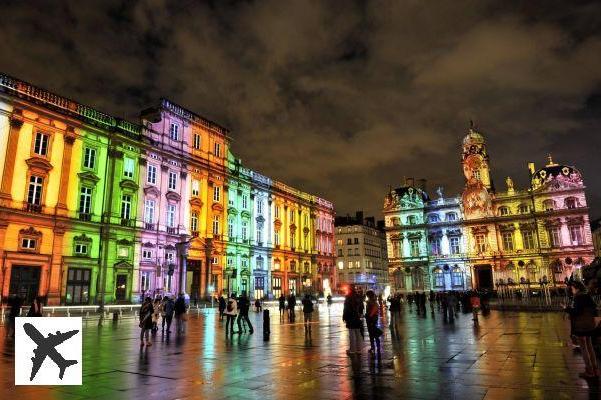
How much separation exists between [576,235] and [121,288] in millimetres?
66286

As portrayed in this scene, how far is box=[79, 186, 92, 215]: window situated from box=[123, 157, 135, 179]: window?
159 inches

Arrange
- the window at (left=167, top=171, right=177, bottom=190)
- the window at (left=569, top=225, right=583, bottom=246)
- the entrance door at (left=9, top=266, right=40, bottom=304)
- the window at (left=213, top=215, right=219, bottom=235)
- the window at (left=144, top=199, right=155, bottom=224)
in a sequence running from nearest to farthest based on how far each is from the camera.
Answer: the entrance door at (left=9, top=266, right=40, bottom=304), the window at (left=144, top=199, right=155, bottom=224), the window at (left=167, top=171, right=177, bottom=190), the window at (left=213, top=215, right=219, bottom=235), the window at (left=569, top=225, right=583, bottom=246)

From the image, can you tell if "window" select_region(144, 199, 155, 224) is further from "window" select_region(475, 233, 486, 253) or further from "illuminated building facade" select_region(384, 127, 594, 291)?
"window" select_region(475, 233, 486, 253)

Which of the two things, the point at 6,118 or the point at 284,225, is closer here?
the point at 6,118

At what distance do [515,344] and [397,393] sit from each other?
26.9 feet

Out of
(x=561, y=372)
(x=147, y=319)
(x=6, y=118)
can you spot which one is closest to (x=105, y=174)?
(x=6, y=118)

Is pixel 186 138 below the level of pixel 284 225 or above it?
above

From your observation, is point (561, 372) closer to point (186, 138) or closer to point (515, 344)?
point (515, 344)

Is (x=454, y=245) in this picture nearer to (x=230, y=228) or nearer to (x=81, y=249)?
(x=230, y=228)

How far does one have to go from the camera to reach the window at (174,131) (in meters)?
47.6

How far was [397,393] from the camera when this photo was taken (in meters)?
7.66

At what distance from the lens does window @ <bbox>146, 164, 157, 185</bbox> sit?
4419cm

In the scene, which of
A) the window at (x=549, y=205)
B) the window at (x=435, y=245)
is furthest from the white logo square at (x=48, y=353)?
the window at (x=435, y=245)

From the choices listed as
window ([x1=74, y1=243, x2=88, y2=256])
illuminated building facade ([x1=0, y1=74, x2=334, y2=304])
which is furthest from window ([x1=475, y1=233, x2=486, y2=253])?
window ([x1=74, y1=243, x2=88, y2=256])
